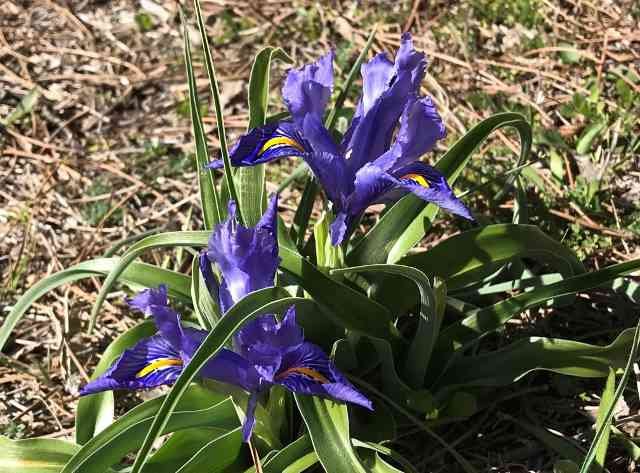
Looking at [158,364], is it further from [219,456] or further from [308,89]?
[308,89]

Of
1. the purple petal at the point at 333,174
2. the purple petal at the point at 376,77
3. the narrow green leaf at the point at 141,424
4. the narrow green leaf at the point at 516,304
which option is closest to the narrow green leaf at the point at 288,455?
the narrow green leaf at the point at 141,424

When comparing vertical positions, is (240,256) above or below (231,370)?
above

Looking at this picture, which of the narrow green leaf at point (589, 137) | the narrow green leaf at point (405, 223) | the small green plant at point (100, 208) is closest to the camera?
the narrow green leaf at point (405, 223)

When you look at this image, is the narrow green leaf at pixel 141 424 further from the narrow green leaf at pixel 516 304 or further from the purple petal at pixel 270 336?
the narrow green leaf at pixel 516 304

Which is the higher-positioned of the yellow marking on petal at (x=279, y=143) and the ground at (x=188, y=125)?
the yellow marking on petal at (x=279, y=143)

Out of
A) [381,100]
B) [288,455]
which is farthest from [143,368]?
[381,100]

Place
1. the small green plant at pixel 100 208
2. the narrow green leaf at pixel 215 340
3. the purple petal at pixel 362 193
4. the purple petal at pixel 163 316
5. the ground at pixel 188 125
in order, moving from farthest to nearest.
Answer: the small green plant at pixel 100 208
the ground at pixel 188 125
the purple petal at pixel 362 193
the purple petal at pixel 163 316
the narrow green leaf at pixel 215 340
